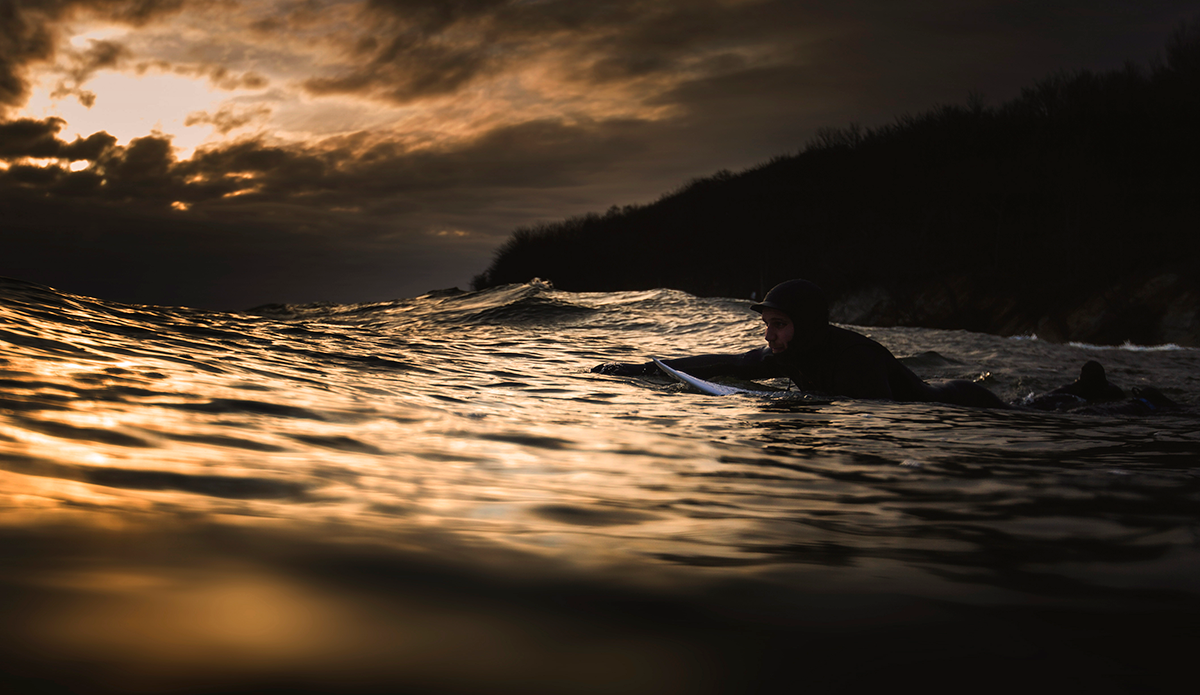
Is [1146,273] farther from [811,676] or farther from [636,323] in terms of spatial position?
[811,676]

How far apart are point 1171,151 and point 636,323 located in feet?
89.7

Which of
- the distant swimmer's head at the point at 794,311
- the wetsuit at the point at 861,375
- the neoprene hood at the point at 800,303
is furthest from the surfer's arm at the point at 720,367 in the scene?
the neoprene hood at the point at 800,303

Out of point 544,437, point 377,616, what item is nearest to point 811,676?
point 377,616

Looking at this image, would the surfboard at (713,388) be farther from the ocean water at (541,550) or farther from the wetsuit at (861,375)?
the ocean water at (541,550)

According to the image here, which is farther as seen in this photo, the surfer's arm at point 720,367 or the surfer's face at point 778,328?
the surfer's arm at point 720,367

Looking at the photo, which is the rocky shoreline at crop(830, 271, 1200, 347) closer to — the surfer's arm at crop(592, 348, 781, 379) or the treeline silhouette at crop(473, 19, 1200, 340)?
the treeline silhouette at crop(473, 19, 1200, 340)

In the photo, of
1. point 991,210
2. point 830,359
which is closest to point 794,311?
point 830,359

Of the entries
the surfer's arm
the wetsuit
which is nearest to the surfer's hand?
the surfer's arm

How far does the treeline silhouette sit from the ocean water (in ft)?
88.2

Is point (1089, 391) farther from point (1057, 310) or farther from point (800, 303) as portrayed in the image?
point (1057, 310)

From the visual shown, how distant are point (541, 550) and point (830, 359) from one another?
5674 millimetres

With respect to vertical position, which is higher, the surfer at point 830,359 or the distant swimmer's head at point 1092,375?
the surfer at point 830,359

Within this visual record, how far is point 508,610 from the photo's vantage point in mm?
1040

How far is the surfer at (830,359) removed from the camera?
6.38 meters
